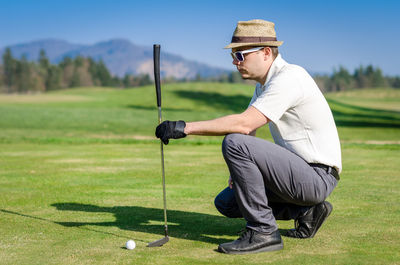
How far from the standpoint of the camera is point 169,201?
6.88 m

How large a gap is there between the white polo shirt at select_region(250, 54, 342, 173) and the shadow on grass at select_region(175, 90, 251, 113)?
178ft

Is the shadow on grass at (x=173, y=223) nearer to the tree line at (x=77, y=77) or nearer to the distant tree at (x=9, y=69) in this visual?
the tree line at (x=77, y=77)

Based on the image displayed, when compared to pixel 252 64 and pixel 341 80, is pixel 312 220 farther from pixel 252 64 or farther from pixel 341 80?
pixel 341 80

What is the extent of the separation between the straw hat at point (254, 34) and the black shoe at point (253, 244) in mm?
1635

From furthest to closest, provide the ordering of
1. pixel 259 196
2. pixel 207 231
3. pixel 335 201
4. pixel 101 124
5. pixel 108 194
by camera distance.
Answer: pixel 101 124 → pixel 108 194 → pixel 335 201 → pixel 207 231 → pixel 259 196

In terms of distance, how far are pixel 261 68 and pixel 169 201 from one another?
2.76 m

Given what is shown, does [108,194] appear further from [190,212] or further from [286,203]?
[286,203]

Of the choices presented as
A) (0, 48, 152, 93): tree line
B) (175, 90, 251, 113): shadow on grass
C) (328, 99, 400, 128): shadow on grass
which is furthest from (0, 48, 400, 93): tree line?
(328, 99, 400, 128): shadow on grass

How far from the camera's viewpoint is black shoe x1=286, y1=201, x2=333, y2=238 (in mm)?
4844

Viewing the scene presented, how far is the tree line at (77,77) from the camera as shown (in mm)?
154000

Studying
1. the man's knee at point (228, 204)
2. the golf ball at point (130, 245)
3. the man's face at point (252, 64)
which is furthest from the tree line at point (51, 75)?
the golf ball at point (130, 245)

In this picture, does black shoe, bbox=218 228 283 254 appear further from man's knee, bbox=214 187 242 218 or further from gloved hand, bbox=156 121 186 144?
gloved hand, bbox=156 121 186 144

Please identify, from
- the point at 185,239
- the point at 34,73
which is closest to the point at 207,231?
the point at 185,239

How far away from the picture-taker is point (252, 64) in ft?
15.5
